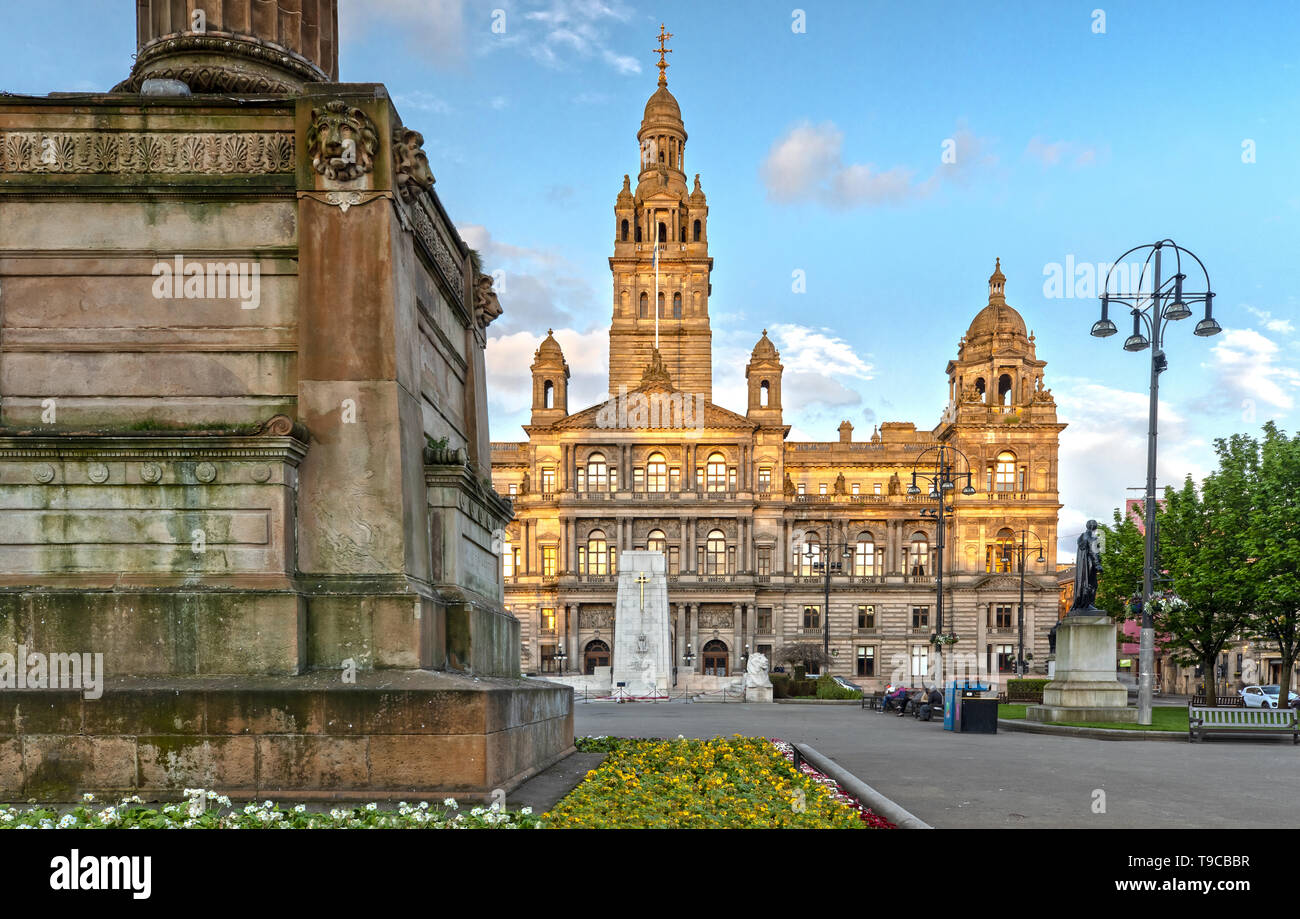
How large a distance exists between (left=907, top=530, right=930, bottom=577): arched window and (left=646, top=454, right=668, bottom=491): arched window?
2139 centimetres

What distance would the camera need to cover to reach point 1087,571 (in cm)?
2678

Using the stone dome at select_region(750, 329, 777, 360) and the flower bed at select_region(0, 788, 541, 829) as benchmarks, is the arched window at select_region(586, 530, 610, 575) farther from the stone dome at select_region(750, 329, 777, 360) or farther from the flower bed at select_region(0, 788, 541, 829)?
the flower bed at select_region(0, 788, 541, 829)

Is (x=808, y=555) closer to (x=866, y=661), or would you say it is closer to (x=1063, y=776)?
(x=866, y=661)

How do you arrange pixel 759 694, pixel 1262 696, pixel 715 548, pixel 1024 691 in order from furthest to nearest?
pixel 715 548 < pixel 759 694 < pixel 1262 696 < pixel 1024 691

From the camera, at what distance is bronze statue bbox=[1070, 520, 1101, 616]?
85.7ft

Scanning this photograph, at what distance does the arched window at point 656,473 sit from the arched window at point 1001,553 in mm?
26829

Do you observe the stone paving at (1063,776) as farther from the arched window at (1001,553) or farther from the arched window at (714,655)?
the arched window at (1001,553)

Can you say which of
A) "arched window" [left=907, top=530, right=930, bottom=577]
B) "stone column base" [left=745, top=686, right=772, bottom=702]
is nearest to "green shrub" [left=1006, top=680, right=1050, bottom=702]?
"stone column base" [left=745, top=686, right=772, bottom=702]

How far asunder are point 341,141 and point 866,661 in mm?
82421

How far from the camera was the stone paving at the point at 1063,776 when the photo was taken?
983 centimetres

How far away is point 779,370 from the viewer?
289 feet

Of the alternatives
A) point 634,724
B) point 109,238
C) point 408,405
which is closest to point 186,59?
point 109,238
